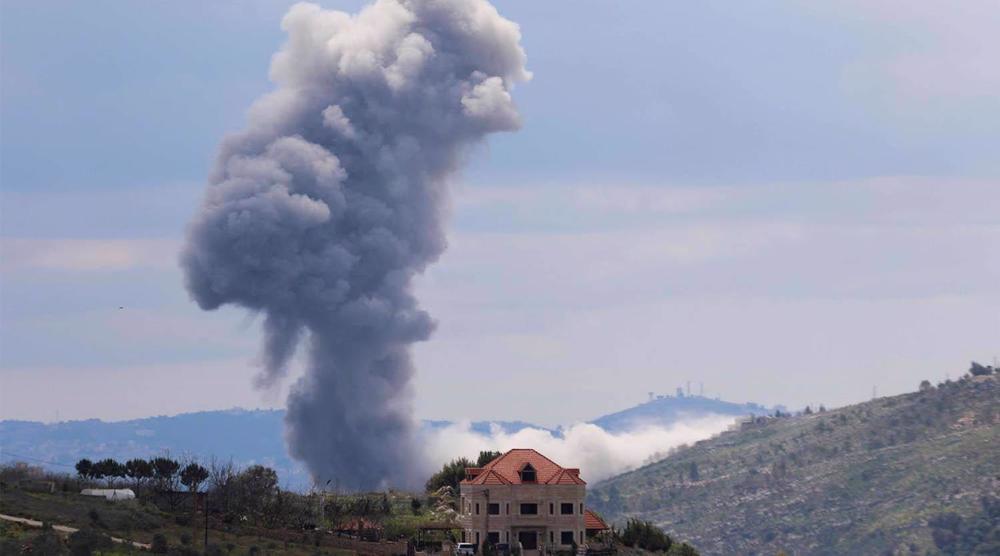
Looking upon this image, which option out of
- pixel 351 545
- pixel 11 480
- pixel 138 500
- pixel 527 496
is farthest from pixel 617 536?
pixel 11 480

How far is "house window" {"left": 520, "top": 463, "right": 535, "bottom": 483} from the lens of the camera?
136m

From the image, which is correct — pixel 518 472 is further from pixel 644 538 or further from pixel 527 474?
pixel 644 538

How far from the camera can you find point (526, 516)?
134 metres

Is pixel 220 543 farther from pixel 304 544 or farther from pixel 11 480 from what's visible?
pixel 11 480

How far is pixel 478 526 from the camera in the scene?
440 feet

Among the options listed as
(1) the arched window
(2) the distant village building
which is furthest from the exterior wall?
(1) the arched window

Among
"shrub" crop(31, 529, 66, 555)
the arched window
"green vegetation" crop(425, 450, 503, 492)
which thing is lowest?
"shrub" crop(31, 529, 66, 555)

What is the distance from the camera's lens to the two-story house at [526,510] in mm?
133750

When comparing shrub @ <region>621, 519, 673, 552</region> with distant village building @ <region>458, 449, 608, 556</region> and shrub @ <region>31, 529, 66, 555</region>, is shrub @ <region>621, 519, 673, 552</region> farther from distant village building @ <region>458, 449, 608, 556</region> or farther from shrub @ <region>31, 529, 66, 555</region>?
shrub @ <region>31, 529, 66, 555</region>

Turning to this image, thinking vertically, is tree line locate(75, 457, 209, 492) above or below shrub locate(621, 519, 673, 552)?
above

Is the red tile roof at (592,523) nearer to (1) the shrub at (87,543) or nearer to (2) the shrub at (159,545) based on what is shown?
(2) the shrub at (159,545)

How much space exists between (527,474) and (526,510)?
119 inches

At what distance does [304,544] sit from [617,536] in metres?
32.8

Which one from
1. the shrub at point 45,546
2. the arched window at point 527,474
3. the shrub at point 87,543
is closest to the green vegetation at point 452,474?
the arched window at point 527,474
